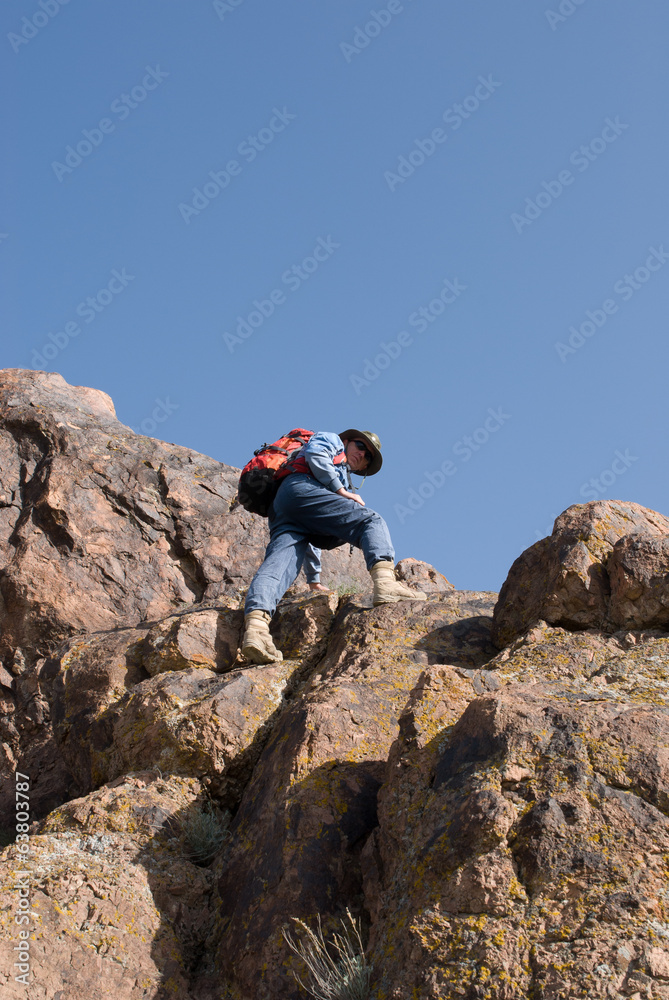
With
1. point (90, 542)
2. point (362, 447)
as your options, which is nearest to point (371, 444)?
point (362, 447)

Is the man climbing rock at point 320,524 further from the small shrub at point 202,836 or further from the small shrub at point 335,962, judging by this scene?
the small shrub at point 335,962

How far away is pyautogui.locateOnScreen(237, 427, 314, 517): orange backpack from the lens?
9.16m

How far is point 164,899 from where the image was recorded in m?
5.14

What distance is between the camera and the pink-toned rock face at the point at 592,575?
6.29 m

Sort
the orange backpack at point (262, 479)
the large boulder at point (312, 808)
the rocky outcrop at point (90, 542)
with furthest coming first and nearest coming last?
the rocky outcrop at point (90, 542)
the orange backpack at point (262, 479)
the large boulder at point (312, 808)

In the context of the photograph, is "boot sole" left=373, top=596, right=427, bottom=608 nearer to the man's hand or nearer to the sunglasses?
the man's hand

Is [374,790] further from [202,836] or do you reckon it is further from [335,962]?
[202,836]

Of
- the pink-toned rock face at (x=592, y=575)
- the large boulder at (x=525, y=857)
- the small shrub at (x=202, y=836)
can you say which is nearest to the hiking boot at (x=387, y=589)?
the pink-toned rock face at (x=592, y=575)

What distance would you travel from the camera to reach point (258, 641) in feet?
24.6

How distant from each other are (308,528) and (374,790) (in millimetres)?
3840

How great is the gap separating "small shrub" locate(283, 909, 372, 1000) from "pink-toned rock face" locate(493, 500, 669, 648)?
2982mm

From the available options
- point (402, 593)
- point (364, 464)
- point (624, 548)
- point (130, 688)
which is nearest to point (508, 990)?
point (624, 548)

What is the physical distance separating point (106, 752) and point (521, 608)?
378 centimetres

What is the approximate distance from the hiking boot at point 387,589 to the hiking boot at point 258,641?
1.02 meters
